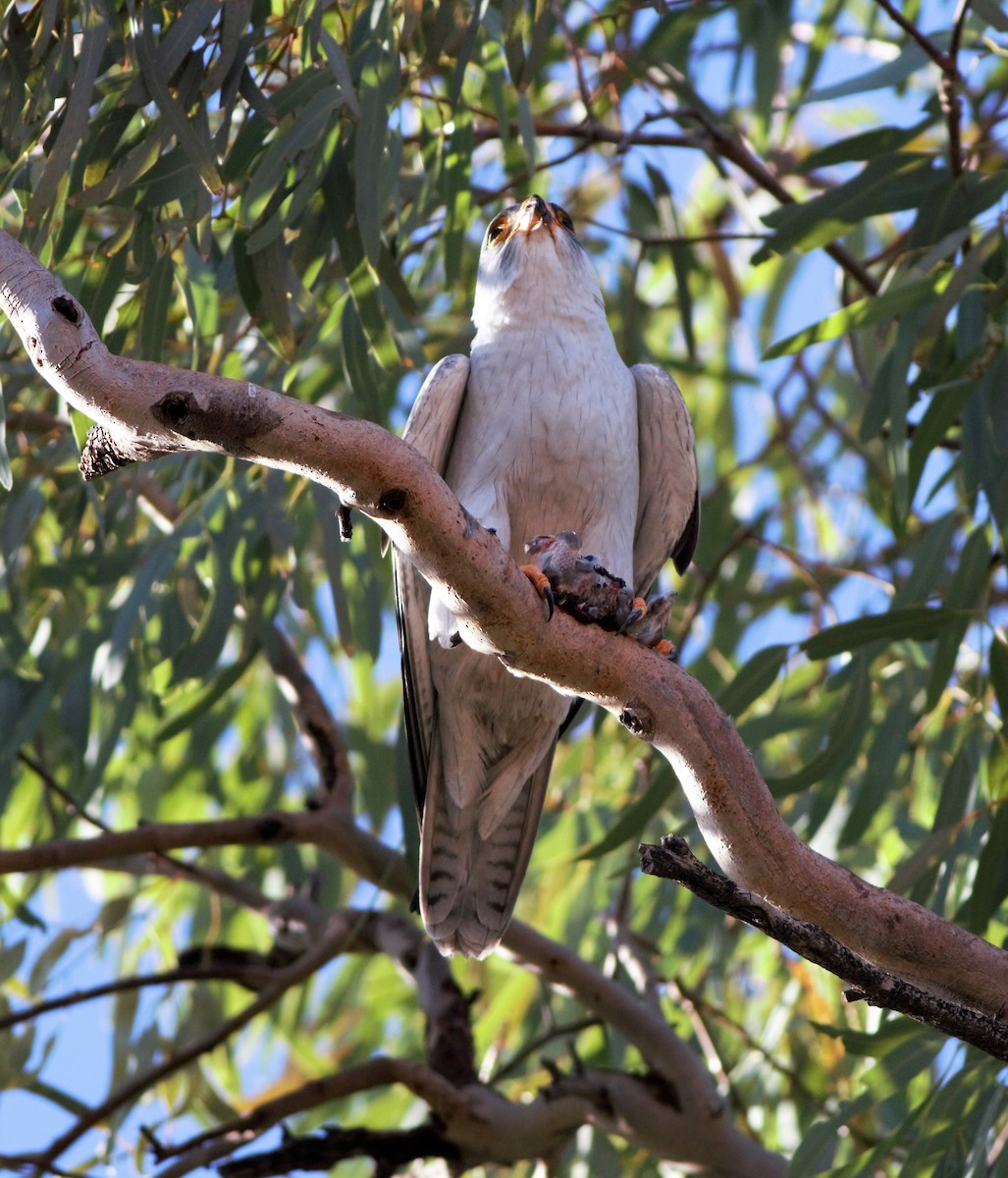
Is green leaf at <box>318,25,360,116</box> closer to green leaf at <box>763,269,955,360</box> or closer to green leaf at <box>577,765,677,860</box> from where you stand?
green leaf at <box>763,269,955,360</box>

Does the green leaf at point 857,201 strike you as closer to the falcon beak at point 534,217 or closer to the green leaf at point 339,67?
the falcon beak at point 534,217

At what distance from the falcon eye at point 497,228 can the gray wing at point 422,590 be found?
0.70 metres

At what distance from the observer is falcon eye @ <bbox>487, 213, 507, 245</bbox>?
420 centimetres

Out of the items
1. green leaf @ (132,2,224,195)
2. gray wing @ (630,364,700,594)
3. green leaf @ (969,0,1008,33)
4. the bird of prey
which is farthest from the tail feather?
green leaf @ (969,0,1008,33)

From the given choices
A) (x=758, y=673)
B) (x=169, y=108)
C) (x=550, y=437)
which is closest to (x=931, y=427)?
(x=758, y=673)

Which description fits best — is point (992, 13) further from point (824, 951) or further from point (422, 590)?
point (824, 951)

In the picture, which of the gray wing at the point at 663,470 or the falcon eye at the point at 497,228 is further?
the falcon eye at the point at 497,228

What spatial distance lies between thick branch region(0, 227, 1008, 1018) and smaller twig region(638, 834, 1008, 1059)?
0.34 feet

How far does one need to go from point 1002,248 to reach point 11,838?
3623 mm

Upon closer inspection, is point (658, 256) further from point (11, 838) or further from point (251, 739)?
point (11, 838)

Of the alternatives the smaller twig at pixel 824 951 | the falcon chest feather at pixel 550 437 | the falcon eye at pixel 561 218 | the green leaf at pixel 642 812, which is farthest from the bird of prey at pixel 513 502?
the smaller twig at pixel 824 951

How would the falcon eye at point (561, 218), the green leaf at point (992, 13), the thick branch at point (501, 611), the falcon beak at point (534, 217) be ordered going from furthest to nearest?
the falcon eye at point (561, 218)
the falcon beak at point (534, 217)
the green leaf at point (992, 13)
the thick branch at point (501, 611)

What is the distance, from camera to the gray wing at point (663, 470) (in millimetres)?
3760

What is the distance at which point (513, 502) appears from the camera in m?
3.52
